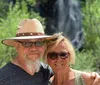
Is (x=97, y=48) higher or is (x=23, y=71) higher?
(x=23, y=71)

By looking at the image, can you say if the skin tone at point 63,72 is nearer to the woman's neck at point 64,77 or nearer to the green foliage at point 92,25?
the woman's neck at point 64,77

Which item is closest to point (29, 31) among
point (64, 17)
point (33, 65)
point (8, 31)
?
point (33, 65)

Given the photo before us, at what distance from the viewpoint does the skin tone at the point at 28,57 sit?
12.0 feet

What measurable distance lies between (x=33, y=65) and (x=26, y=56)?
135 mm

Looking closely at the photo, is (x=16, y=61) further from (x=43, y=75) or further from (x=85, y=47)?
(x=85, y=47)

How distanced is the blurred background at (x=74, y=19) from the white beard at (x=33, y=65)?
7.22 metres

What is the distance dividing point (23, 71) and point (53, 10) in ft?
37.0

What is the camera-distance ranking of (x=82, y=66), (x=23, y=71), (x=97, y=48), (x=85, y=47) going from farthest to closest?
(x=85, y=47) → (x=97, y=48) → (x=82, y=66) → (x=23, y=71)

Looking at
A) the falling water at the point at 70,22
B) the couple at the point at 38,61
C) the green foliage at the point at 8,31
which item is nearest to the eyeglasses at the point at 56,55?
the couple at the point at 38,61

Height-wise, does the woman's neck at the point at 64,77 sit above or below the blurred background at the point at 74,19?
above

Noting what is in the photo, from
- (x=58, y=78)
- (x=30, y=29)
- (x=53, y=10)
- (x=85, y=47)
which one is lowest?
(x=85, y=47)

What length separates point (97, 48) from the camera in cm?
1342

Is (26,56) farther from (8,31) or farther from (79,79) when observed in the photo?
(8,31)

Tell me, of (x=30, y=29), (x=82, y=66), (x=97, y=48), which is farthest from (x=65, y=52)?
(x=97, y=48)
